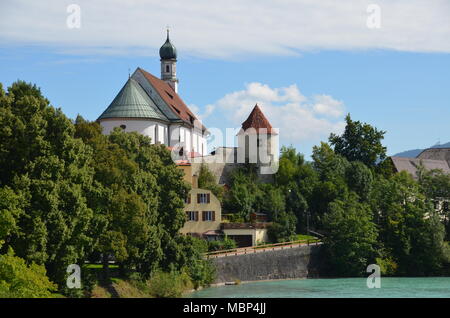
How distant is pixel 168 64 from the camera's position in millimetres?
104375

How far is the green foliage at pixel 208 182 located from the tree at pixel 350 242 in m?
10.1

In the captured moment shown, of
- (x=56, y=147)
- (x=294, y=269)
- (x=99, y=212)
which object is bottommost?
(x=294, y=269)

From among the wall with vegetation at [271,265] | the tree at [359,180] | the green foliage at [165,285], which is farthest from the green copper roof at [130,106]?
the green foliage at [165,285]

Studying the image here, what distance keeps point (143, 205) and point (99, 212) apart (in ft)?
12.0

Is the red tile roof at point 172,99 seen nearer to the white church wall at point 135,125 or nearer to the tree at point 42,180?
the white church wall at point 135,125

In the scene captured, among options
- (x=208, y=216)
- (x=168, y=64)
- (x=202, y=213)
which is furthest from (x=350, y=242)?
(x=168, y=64)

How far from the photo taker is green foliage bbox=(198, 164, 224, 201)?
7594cm

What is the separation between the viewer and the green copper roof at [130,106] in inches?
3179

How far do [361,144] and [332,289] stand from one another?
4130cm

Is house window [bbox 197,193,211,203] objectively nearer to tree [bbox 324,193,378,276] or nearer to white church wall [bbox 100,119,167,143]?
tree [bbox 324,193,378,276]
